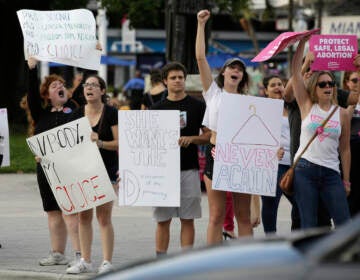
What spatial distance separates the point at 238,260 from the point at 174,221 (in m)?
9.33

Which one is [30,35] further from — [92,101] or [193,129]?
[193,129]

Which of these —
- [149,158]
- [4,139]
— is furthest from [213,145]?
[4,139]

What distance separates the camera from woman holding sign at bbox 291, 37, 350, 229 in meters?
8.24

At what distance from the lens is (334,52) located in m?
9.41

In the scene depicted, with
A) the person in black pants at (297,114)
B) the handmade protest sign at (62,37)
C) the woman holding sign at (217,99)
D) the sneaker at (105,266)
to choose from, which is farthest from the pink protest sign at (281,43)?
the sneaker at (105,266)

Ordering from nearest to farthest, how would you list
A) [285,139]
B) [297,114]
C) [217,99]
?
1. [217,99]
2. [297,114]
3. [285,139]

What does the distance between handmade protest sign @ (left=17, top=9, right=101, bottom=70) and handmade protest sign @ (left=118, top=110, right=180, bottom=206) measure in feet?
2.73

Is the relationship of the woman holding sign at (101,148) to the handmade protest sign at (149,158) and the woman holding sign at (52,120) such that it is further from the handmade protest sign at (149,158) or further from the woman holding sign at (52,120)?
the woman holding sign at (52,120)

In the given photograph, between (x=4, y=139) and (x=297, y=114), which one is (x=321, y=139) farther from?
(x=4, y=139)

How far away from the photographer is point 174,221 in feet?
43.1

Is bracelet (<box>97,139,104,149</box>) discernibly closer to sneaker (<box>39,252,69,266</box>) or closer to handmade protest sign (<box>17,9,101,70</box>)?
handmade protest sign (<box>17,9,101,70</box>)

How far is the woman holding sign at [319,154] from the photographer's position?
8.24 m

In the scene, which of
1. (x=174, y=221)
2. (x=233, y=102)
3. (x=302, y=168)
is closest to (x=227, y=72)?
(x=233, y=102)

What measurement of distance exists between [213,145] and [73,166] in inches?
49.1
